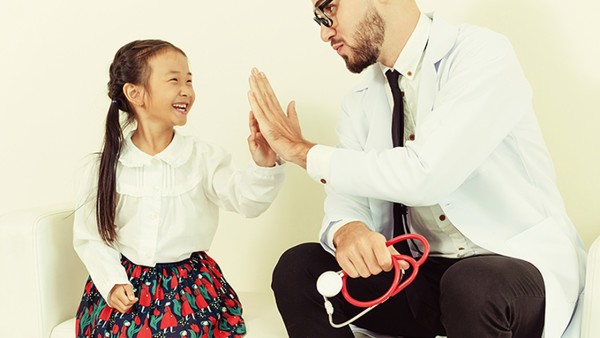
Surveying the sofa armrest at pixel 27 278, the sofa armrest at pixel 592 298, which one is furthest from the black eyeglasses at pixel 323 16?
the sofa armrest at pixel 27 278

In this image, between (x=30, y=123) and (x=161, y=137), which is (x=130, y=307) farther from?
(x=30, y=123)

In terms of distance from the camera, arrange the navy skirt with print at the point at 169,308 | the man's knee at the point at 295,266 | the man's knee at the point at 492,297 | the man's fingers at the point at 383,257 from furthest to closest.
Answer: the navy skirt with print at the point at 169,308 → the man's knee at the point at 295,266 → the man's fingers at the point at 383,257 → the man's knee at the point at 492,297

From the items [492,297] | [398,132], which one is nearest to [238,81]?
[398,132]

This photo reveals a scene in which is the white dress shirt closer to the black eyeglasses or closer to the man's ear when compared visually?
the man's ear

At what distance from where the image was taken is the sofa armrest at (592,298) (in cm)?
138

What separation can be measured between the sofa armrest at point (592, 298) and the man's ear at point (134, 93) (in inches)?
43.7

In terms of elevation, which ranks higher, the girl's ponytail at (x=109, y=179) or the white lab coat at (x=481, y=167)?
the white lab coat at (x=481, y=167)

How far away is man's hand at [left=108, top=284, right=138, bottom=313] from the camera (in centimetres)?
178

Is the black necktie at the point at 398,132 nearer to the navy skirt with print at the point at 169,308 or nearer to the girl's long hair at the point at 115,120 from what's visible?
the navy skirt with print at the point at 169,308

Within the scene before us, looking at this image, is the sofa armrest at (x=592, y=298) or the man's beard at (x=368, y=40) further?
the man's beard at (x=368, y=40)

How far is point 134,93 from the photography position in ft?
6.30

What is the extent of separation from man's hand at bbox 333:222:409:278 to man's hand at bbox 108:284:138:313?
1.81 feet

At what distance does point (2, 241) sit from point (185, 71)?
606 mm

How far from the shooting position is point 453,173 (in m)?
1.44
